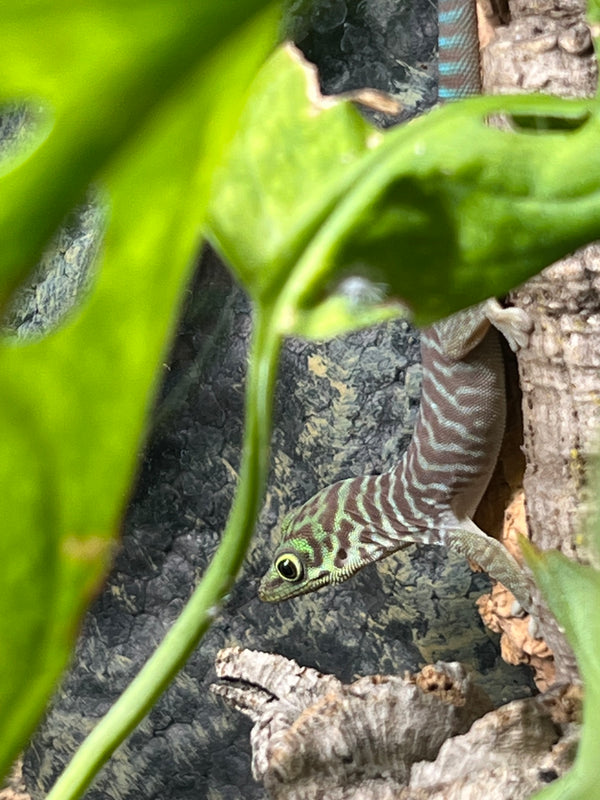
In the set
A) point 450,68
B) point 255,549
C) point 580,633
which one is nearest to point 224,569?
point 580,633

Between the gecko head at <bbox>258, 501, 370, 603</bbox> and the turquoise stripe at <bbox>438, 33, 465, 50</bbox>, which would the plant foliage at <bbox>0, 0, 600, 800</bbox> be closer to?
the turquoise stripe at <bbox>438, 33, 465, 50</bbox>

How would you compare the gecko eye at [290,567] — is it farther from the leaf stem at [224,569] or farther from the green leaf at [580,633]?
the leaf stem at [224,569]

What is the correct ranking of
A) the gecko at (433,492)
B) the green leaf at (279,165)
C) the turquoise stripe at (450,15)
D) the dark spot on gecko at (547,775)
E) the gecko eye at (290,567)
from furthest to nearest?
the gecko eye at (290,567), the gecko at (433,492), the turquoise stripe at (450,15), the dark spot on gecko at (547,775), the green leaf at (279,165)

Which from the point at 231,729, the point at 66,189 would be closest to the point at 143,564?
the point at 231,729

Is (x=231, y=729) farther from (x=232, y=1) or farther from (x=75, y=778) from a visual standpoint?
(x=232, y=1)

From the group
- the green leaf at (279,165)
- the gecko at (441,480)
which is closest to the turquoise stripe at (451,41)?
the gecko at (441,480)

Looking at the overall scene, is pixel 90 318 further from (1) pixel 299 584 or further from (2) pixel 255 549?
(2) pixel 255 549

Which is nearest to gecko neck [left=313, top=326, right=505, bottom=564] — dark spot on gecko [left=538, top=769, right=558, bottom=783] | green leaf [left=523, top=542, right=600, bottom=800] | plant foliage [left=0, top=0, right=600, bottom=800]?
dark spot on gecko [left=538, top=769, right=558, bottom=783]
